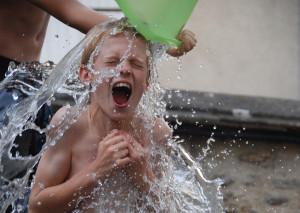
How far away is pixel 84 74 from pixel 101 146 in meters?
0.27

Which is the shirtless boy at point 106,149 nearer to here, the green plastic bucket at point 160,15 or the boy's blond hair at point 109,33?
the boy's blond hair at point 109,33

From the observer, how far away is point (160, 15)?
7.41 feet

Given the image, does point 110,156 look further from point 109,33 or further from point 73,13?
point 73,13

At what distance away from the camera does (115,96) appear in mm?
2391

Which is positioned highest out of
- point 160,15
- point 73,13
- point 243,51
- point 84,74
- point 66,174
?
point 160,15

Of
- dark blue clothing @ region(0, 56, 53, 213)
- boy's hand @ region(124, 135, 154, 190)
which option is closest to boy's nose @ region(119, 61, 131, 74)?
boy's hand @ region(124, 135, 154, 190)

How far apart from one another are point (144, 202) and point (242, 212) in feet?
5.93

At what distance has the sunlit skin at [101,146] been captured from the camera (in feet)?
7.78

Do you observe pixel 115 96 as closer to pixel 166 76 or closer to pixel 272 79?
pixel 166 76

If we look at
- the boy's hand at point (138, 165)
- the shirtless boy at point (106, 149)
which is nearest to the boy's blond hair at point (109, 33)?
the shirtless boy at point (106, 149)

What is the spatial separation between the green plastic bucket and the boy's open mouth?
0.60ft

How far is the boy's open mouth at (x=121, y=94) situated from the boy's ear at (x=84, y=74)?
13 cm

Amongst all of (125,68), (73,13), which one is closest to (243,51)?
(73,13)

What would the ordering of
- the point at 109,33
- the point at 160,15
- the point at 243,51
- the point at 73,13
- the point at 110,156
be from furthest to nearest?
the point at 243,51 → the point at 73,13 → the point at 109,33 → the point at 110,156 → the point at 160,15
